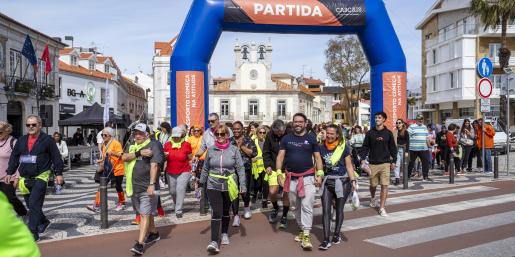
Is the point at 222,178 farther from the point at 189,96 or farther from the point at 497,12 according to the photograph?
the point at 497,12

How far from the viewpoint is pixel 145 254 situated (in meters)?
6.23

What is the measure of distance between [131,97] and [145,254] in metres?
67.7

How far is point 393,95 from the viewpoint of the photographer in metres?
13.7

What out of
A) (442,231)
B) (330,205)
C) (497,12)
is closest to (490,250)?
(442,231)

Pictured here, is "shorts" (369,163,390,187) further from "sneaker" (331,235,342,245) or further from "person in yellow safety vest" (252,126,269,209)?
"sneaker" (331,235,342,245)

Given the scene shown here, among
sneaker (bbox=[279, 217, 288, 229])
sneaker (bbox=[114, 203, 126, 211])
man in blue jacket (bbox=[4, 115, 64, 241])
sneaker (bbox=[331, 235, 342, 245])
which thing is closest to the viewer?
sneaker (bbox=[331, 235, 342, 245])

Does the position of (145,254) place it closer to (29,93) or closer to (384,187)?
(384,187)

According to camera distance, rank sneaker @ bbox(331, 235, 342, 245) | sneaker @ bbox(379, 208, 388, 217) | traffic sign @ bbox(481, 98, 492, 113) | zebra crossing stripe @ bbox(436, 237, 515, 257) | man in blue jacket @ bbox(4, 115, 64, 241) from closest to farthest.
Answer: zebra crossing stripe @ bbox(436, 237, 515, 257)
sneaker @ bbox(331, 235, 342, 245)
man in blue jacket @ bbox(4, 115, 64, 241)
sneaker @ bbox(379, 208, 388, 217)
traffic sign @ bbox(481, 98, 492, 113)

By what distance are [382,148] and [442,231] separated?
189cm

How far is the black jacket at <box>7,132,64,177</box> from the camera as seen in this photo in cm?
673

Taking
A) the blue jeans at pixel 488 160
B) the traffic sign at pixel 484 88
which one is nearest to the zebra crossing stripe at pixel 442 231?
the traffic sign at pixel 484 88

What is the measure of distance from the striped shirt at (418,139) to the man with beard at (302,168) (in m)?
7.15

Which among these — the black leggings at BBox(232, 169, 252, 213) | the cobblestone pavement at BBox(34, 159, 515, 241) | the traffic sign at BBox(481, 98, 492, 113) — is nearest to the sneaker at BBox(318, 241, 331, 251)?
the black leggings at BBox(232, 169, 252, 213)

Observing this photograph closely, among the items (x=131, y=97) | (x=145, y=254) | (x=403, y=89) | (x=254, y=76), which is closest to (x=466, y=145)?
(x=403, y=89)
